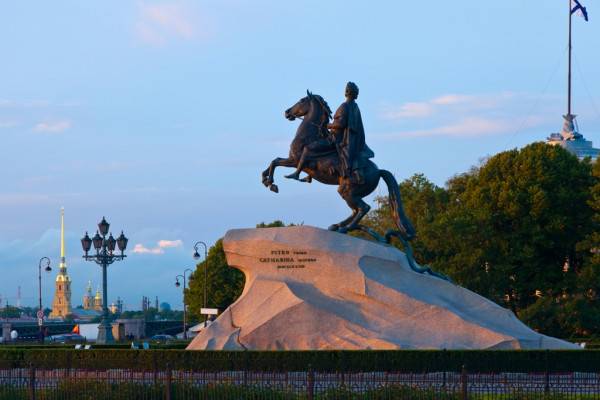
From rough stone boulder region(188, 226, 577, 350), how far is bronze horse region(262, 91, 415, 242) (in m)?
1.35

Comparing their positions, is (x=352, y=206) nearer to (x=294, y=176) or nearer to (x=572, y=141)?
(x=294, y=176)

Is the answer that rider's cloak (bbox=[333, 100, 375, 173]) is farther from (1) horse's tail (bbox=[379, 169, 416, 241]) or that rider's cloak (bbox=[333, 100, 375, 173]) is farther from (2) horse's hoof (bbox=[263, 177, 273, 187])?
(2) horse's hoof (bbox=[263, 177, 273, 187])

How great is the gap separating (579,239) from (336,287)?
78.7 ft

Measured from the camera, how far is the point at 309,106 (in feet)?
103

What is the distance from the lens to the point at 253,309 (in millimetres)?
29750

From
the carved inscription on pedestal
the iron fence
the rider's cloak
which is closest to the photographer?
the iron fence

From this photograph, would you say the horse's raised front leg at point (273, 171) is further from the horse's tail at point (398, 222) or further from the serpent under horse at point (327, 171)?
the horse's tail at point (398, 222)

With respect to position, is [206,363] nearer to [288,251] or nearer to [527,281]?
[288,251]

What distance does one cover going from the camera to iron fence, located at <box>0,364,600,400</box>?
20.5m

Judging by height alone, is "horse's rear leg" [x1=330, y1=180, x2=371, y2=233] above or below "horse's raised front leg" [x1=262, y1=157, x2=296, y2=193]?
below

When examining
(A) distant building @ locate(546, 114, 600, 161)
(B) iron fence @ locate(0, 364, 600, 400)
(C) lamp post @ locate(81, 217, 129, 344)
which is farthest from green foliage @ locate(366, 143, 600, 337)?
(A) distant building @ locate(546, 114, 600, 161)

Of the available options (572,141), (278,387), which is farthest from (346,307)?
(572,141)

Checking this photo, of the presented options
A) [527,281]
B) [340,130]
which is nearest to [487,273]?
[527,281]

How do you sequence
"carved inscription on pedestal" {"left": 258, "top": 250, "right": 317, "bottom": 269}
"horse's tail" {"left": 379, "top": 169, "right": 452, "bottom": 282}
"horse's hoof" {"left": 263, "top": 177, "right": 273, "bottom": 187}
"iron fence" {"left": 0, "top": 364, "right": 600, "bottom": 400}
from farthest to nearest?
"horse's hoof" {"left": 263, "top": 177, "right": 273, "bottom": 187} < "horse's tail" {"left": 379, "top": 169, "right": 452, "bottom": 282} < "carved inscription on pedestal" {"left": 258, "top": 250, "right": 317, "bottom": 269} < "iron fence" {"left": 0, "top": 364, "right": 600, "bottom": 400}
